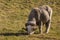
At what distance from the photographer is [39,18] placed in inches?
504

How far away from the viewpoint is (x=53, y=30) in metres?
13.6

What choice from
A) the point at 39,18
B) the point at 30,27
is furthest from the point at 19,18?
the point at 30,27

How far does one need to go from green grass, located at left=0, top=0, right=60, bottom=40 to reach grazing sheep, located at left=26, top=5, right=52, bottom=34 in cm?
41

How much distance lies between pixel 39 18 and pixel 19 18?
2996 mm

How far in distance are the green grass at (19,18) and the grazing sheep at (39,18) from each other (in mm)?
409

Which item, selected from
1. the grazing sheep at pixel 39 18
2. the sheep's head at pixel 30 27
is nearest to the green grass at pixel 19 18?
the sheep's head at pixel 30 27

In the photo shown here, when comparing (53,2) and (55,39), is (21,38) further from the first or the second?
(53,2)

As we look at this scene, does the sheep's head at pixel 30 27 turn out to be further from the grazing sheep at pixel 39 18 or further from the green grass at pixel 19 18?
the green grass at pixel 19 18

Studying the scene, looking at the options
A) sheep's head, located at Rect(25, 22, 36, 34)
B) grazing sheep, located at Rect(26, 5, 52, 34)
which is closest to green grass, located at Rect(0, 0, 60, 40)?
sheep's head, located at Rect(25, 22, 36, 34)

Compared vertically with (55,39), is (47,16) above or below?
above

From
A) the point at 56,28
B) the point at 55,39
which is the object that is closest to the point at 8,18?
the point at 56,28

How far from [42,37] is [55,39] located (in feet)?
1.86

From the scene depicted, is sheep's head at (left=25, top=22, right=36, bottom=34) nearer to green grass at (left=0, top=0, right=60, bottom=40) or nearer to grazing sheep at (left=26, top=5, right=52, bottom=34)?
grazing sheep at (left=26, top=5, right=52, bottom=34)

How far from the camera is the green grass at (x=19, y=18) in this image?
40.8 feet
